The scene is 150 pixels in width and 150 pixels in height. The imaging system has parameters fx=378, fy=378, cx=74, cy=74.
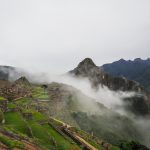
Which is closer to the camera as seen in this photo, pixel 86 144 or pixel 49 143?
pixel 49 143

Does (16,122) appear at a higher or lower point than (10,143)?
higher

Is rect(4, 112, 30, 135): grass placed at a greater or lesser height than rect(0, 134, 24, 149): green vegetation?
greater

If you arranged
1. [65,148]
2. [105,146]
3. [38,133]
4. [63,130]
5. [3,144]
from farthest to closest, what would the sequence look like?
[105,146] → [63,130] → [38,133] → [65,148] → [3,144]

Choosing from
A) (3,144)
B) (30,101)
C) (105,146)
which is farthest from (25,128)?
(30,101)

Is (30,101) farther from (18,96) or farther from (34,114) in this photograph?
(34,114)

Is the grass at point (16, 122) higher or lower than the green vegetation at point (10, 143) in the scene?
higher

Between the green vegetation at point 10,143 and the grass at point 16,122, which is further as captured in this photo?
the grass at point 16,122

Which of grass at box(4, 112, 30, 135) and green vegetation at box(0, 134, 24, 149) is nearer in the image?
green vegetation at box(0, 134, 24, 149)

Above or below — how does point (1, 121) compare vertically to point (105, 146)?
above

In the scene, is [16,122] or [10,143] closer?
[10,143]

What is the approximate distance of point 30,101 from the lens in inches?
7431

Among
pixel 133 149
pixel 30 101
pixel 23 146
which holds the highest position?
pixel 30 101

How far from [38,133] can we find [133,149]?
72347 mm

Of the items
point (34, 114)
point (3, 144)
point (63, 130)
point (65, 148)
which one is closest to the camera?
point (3, 144)
